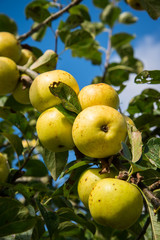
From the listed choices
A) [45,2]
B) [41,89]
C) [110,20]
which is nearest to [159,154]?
[41,89]

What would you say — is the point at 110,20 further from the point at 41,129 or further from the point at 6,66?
the point at 41,129

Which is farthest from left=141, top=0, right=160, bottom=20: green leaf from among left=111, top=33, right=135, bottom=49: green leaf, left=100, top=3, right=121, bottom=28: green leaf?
left=100, top=3, right=121, bottom=28: green leaf

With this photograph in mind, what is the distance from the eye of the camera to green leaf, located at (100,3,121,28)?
370 centimetres

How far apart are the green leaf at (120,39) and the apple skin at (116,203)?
10.0 ft

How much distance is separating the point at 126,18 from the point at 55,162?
338 cm

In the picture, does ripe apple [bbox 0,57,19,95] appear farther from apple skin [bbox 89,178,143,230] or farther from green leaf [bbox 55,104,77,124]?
apple skin [bbox 89,178,143,230]

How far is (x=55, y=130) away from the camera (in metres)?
1.06

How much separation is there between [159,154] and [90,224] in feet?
1.70

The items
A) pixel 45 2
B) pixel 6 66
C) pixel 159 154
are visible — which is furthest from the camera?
pixel 45 2

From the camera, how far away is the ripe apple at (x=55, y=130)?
41.8 inches

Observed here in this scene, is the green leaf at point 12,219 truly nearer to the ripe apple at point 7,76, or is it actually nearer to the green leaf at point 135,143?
the green leaf at point 135,143

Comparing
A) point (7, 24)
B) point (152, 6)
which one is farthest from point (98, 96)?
point (7, 24)

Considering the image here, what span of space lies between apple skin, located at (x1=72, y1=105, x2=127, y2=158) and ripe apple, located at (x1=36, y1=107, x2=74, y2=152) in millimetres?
98

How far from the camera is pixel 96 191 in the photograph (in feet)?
2.89
